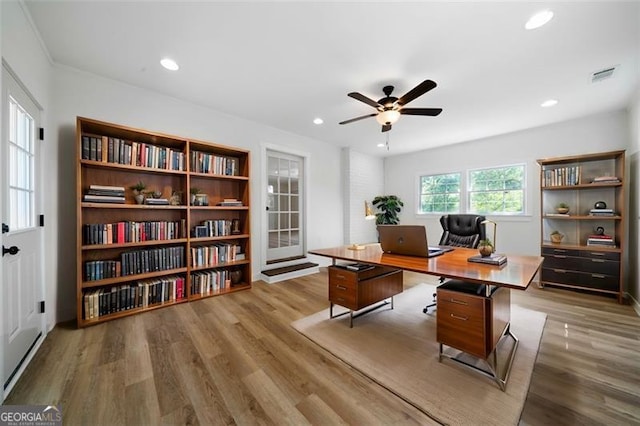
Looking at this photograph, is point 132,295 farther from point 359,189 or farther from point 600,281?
point 600,281

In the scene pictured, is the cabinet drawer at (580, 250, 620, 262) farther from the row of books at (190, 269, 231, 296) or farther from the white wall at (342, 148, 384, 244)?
the row of books at (190, 269, 231, 296)

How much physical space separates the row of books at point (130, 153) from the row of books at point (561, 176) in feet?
17.2

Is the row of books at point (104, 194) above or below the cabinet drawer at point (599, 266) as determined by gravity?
above

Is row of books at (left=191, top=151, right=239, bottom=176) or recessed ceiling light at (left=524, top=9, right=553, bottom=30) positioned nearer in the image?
recessed ceiling light at (left=524, top=9, right=553, bottom=30)

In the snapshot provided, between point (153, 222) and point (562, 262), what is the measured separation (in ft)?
18.0

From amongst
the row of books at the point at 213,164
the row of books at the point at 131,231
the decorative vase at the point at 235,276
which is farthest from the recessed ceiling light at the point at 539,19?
the decorative vase at the point at 235,276

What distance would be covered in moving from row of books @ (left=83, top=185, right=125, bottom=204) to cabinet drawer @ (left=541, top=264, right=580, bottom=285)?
5587 mm

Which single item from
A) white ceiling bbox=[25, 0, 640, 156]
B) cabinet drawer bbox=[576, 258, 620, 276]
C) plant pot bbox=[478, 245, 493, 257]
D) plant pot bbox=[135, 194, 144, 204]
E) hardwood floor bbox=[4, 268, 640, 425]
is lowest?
hardwood floor bbox=[4, 268, 640, 425]

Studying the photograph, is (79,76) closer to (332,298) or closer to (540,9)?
(332,298)

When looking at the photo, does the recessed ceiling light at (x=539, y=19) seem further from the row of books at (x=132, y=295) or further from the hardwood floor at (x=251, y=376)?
the row of books at (x=132, y=295)

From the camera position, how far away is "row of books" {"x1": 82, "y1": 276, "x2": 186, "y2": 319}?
2.42 metres

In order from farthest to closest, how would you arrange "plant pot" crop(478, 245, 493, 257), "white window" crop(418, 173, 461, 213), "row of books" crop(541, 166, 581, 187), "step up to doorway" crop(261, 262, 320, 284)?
"white window" crop(418, 173, 461, 213) < "step up to doorway" crop(261, 262, 320, 284) < "row of books" crop(541, 166, 581, 187) < "plant pot" crop(478, 245, 493, 257)

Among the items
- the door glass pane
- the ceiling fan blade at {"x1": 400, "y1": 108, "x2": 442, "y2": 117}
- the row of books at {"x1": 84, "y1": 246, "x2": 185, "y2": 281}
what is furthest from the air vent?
the door glass pane

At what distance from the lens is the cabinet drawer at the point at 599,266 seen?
309 centimetres
